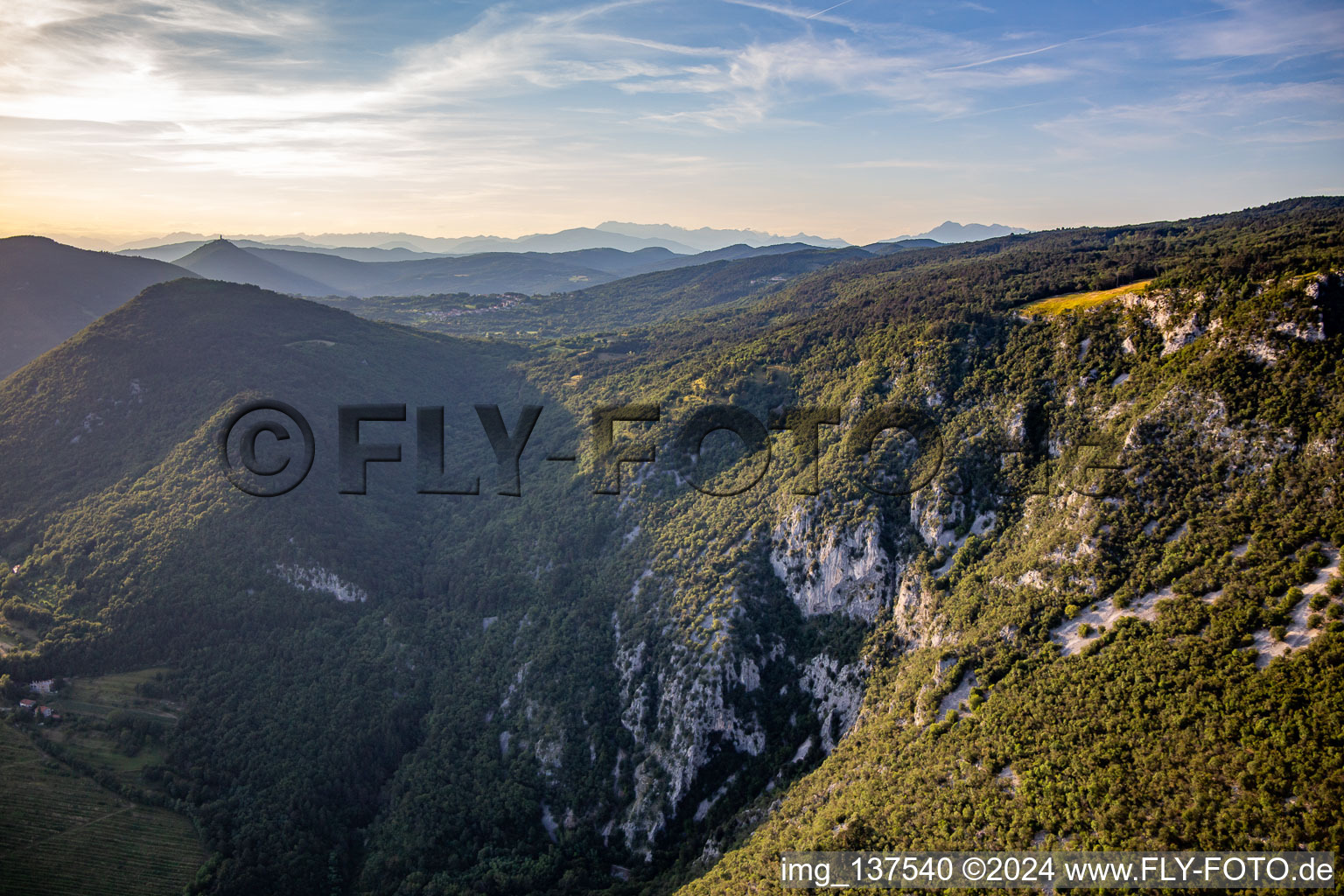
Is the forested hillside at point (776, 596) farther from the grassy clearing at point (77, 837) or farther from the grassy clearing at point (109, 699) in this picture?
the grassy clearing at point (77, 837)

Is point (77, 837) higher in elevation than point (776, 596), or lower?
lower

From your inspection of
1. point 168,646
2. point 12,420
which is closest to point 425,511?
point 168,646

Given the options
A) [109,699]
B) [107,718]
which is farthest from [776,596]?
[109,699]

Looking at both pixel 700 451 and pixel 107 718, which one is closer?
pixel 107 718

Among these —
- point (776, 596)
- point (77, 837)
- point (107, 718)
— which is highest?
point (776, 596)

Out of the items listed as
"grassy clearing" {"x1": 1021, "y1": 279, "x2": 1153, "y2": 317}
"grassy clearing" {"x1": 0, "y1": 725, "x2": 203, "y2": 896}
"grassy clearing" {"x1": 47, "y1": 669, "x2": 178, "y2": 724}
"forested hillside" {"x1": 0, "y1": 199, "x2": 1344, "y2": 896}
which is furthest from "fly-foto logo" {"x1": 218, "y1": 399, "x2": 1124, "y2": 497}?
"grassy clearing" {"x1": 0, "y1": 725, "x2": 203, "y2": 896}

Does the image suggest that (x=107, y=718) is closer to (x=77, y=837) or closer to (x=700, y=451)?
(x=77, y=837)

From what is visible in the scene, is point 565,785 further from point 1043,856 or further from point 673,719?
point 1043,856
